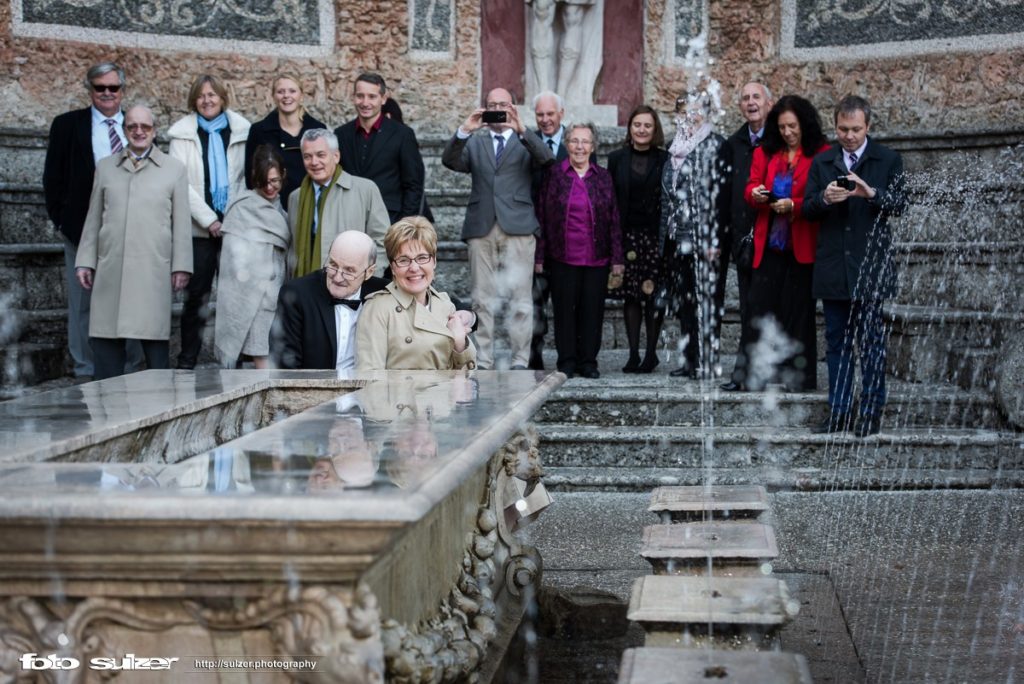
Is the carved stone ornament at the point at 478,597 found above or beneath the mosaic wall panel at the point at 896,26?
beneath

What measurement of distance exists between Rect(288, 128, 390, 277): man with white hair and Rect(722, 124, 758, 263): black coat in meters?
2.01

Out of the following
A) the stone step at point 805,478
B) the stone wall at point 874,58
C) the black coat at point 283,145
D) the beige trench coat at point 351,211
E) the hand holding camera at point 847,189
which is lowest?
the stone step at point 805,478

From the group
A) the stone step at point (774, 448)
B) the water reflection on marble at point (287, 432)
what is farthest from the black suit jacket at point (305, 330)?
the stone step at point (774, 448)

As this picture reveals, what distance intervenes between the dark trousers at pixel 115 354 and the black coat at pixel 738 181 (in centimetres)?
320

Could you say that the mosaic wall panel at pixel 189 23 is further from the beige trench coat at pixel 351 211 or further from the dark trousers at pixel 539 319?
the beige trench coat at pixel 351 211

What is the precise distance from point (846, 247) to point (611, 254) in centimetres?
167

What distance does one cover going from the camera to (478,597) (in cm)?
379

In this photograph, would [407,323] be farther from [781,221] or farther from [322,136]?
[781,221]

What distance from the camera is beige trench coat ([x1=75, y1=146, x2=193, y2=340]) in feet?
23.3

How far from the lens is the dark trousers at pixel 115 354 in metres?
7.28

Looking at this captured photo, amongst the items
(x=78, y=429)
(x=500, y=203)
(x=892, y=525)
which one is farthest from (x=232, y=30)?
(x=78, y=429)

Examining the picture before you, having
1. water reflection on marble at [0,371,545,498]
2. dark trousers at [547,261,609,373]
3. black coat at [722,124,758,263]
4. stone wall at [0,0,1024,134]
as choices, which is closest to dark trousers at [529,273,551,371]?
dark trousers at [547,261,609,373]

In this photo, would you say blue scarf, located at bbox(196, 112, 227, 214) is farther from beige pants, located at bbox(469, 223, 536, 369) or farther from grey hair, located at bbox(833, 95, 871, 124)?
grey hair, located at bbox(833, 95, 871, 124)

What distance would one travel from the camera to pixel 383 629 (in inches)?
107
